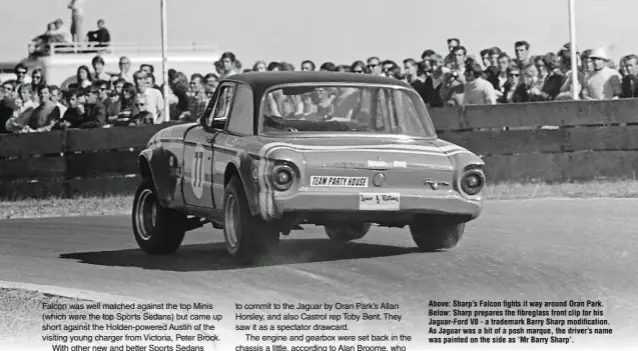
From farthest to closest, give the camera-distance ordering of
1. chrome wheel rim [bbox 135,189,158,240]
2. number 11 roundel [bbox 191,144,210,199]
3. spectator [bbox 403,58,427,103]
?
spectator [bbox 403,58,427,103], chrome wheel rim [bbox 135,189,158,240], number 11 roundel [bbox 191,144,210,199]

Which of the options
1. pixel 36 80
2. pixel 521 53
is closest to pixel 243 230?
pixel 521 53

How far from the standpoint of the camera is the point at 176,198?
12.2m

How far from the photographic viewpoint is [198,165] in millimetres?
11984

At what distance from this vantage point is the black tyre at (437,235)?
39.2 feet

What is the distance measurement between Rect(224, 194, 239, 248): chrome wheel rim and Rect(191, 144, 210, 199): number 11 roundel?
21.7 inches

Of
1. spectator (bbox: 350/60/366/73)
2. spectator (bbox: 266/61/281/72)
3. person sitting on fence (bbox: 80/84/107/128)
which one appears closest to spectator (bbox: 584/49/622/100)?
spectator (bbox: 350/60/366/73)

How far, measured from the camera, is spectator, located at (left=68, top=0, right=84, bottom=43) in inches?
757

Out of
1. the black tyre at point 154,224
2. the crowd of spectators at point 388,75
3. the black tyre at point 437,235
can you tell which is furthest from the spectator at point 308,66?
the black tyre at point 437,235

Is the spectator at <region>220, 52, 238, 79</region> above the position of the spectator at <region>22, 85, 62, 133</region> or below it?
above

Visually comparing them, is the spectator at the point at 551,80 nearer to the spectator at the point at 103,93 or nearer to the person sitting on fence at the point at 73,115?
the spectator at the point at 103,93

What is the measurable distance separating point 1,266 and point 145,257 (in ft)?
3.72

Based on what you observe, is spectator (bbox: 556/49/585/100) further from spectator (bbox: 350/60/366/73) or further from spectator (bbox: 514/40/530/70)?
spectator (bbox: 350/60/366/73)

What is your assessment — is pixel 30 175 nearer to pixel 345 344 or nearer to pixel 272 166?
pixel 272 166

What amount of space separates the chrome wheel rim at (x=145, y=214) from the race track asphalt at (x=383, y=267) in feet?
0.79
